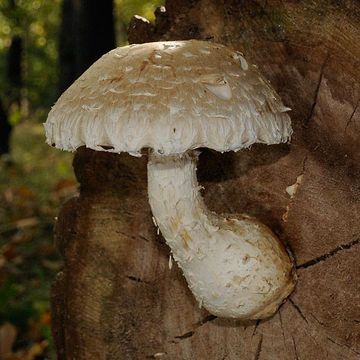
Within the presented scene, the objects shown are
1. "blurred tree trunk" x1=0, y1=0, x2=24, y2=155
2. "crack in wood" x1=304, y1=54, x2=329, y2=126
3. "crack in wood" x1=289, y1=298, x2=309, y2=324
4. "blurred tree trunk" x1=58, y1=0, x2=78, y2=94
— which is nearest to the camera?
"crack in wood" x1=304, y1=54, x2=329, y2=126

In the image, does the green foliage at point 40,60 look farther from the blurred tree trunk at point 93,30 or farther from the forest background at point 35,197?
the blurred tree trunk at point 93,30

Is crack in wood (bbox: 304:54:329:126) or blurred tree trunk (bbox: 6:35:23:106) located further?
blurred tree trunk (bbox: 6:35:23:106)

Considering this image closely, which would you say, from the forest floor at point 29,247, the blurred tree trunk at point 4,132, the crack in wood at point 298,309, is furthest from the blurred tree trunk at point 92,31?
the crack in wood at point 298,309

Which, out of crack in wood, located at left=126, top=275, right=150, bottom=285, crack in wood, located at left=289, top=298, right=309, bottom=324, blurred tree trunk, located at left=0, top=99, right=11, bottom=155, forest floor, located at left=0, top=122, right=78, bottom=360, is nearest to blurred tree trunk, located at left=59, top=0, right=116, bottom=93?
forest floor, located at left=0, top=122, right=78, bottom=360

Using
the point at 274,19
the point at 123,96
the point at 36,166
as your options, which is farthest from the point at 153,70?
the point at 36,166

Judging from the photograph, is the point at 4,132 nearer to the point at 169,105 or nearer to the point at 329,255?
the point at 329,255

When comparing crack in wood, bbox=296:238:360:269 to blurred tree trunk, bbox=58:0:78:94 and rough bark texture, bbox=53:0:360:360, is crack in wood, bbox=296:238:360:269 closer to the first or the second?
rough bark texture, bbox=53:0:360:360

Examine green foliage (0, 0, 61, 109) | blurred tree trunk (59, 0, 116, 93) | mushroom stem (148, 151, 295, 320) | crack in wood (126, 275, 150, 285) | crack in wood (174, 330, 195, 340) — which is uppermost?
mushroom stem (148, 151, 295, 320)

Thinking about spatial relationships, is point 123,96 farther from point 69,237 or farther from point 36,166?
point 36,166
